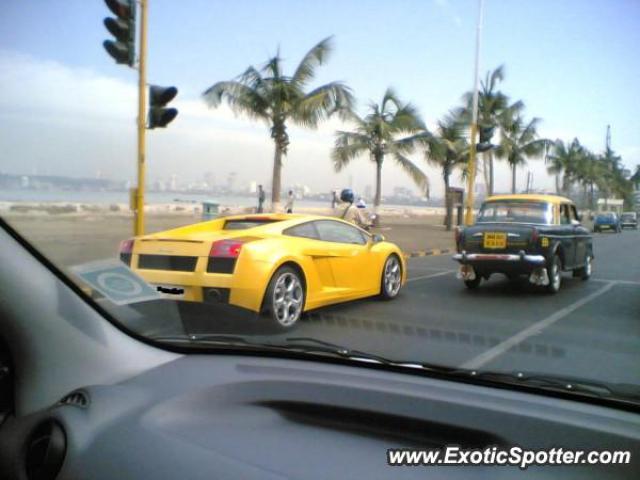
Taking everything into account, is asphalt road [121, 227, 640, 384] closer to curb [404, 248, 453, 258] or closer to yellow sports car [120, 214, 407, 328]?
yellow sports car [120, 214, 407, 328]

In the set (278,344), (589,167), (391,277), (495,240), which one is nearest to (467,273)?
(495,240)

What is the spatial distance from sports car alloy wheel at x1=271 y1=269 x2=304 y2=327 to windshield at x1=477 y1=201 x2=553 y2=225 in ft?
15.2

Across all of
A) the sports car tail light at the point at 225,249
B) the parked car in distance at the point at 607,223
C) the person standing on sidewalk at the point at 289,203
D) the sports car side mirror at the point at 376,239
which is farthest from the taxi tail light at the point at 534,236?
the sports car tail light at the point at 225,249

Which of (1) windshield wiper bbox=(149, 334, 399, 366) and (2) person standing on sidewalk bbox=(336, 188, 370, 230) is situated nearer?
(1) windshield wiper bbox=(149, 334, 399, 366)

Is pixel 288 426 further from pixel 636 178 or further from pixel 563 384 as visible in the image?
pixel 636 178

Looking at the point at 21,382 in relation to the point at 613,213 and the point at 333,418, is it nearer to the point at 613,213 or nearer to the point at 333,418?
the point at 333,418

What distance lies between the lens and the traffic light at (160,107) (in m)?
4.39

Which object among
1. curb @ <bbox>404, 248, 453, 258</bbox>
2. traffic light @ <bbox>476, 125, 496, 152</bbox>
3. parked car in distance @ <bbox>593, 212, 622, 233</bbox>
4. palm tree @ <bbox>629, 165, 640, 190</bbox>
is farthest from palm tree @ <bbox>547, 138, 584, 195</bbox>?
traffic light @ <bbox>476, 125, 496, 152</bbox>

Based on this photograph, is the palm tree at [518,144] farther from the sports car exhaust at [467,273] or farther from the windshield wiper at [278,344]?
the windshield wiper at [278,344]

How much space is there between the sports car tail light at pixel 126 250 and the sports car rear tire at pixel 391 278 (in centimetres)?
333

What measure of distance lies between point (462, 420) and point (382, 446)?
31cm

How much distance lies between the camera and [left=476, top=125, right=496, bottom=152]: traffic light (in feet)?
48.6

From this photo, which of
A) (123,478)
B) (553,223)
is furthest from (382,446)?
(553,223)

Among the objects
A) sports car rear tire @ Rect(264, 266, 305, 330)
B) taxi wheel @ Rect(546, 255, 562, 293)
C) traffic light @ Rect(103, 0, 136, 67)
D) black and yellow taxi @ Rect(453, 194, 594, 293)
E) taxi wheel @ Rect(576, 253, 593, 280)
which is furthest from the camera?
taxi wheel @ Rect(576, 253, 593, 280)
